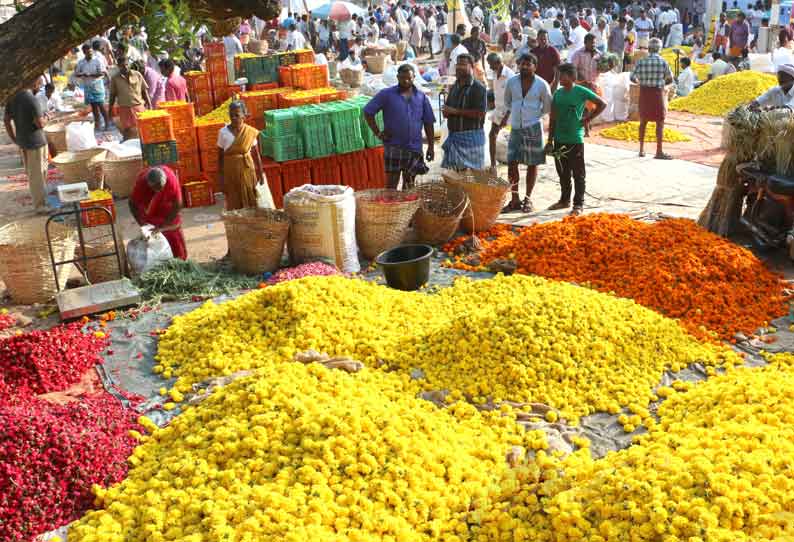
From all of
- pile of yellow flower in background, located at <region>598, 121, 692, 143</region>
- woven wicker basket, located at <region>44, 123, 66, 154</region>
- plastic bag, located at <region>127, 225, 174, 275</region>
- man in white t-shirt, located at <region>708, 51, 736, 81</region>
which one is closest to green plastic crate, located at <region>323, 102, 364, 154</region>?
plastic bag, located at <region>127, 225, 174, 275</region>

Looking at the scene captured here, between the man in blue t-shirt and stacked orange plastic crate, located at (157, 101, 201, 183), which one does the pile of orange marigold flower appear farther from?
stacked orange plastic crate, located at (157, 101, 201, 183)

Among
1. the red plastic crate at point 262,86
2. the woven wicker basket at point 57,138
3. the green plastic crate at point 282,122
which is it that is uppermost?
the red plastic crate at point 262,86

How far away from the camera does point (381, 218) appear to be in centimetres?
745

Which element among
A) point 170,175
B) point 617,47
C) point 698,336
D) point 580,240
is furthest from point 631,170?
point 617,47

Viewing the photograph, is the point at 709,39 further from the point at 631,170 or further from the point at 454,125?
the point at 454,125

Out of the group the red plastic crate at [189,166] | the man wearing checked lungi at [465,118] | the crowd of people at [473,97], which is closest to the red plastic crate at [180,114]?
the red plastic crate at [189,166]

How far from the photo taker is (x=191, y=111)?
9469 millimetres

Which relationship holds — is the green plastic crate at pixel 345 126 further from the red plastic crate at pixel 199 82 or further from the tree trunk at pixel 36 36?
the tree trunk at pixel 36 36

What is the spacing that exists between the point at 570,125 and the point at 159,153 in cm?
464

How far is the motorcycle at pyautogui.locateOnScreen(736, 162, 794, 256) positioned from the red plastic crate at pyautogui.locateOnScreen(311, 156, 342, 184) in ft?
14.1

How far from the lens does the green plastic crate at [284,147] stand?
340 inches

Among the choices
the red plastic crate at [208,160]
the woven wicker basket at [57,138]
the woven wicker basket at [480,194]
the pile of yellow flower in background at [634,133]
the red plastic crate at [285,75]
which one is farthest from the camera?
the pile of yellow flower in background at [634,133]

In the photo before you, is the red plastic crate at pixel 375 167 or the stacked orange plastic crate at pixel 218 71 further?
the stacked orange plastic crate at pixel 218 71

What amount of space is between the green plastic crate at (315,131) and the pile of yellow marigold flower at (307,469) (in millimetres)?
Result: 4520
